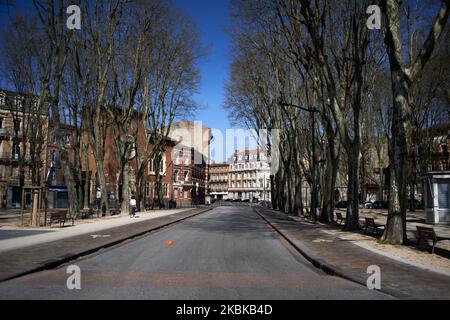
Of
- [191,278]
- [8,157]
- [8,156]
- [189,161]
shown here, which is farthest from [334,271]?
[189,161]

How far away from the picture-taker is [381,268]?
9664 mm

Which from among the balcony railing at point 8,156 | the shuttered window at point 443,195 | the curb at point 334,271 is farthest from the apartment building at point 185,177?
the curb at point 334,271

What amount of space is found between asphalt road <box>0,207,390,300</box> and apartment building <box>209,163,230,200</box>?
402 feet

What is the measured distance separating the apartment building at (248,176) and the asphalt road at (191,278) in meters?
104

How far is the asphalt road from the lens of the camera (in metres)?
6.96

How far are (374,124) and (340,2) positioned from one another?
23.1 m

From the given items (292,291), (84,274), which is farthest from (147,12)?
(292,291)

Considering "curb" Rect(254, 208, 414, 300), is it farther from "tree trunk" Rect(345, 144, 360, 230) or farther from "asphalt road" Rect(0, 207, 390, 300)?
"tree trunk" Rect(345, 144, 360, 230)

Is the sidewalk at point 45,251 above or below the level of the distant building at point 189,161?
below

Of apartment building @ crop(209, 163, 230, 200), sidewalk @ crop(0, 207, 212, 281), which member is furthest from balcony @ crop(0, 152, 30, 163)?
apartment building @ crop(209, 163, 230, 200)

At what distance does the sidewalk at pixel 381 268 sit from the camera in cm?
728

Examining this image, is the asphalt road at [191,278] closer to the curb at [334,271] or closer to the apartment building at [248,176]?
the curb at [334,271]

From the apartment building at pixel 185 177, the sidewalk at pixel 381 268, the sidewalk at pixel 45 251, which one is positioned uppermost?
the apartment building at pixel 185 177

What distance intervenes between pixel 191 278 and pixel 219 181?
130 metres
